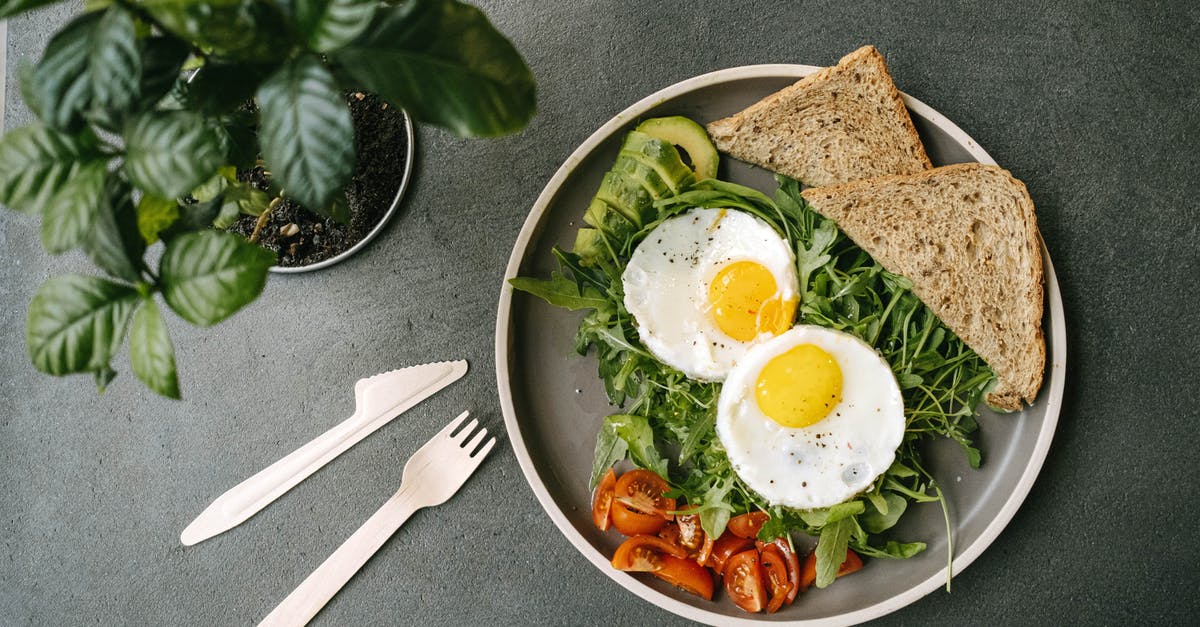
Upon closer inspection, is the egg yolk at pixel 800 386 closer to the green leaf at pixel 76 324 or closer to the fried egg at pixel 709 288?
the fried egg at pixel 709 288

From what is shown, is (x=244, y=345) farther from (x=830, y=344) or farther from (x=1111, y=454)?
(x=1111, y=454)

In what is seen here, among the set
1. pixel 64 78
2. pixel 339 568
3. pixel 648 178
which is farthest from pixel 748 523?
pixel 64 78

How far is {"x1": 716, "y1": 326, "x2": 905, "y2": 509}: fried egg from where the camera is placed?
7.27ft

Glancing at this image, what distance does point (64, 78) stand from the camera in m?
1.32

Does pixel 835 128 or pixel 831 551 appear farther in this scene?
pixel 835 128

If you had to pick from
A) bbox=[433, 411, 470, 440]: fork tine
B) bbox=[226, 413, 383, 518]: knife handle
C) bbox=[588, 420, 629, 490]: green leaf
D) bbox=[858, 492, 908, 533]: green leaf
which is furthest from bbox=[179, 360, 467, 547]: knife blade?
bbox=[858, 492, 908, 533]: green leaf

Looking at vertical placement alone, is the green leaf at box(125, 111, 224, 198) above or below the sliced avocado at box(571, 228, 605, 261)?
above

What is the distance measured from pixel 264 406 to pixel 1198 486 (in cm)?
297

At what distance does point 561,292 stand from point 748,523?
902mm

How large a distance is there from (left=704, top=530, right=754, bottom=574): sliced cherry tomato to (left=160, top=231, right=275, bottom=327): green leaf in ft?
5.21

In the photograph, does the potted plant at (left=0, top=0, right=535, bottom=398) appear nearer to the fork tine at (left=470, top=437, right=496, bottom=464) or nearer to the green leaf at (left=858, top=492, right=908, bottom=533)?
the fork tine at (left=470, top=437, right=496, bottom=464)

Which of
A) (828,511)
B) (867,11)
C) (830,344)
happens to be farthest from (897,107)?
(828,511)

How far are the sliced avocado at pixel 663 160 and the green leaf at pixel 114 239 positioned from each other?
1.35m

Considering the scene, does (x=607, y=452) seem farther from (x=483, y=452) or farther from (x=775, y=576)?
(x=775, y=576)
